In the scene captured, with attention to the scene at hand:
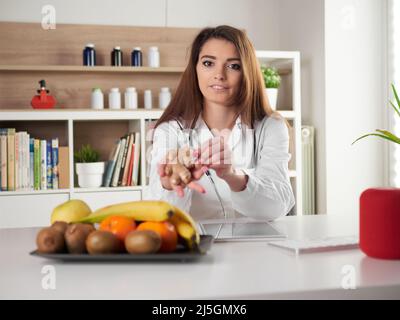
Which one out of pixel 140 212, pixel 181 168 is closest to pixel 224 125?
pixel 181 168

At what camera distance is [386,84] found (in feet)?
12.0

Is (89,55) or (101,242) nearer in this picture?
(101,242)

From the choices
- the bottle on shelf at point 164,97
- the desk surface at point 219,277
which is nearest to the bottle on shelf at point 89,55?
the bottle on shelf at point 164,97

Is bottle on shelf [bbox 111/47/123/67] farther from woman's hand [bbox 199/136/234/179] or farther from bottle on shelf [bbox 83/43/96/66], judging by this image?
woman's hand [bbox 199/136/234/179]

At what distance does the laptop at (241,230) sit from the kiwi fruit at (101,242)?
0.35m

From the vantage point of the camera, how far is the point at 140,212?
123cm

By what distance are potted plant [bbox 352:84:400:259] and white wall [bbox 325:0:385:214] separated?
93.3 inches

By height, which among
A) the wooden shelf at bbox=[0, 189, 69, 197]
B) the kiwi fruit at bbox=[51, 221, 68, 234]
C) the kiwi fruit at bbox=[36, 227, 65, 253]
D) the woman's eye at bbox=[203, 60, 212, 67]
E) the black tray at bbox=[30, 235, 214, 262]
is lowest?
the wooden shelf at bbox=[0, 189, 69, 197]

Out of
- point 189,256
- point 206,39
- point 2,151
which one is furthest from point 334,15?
point 189,256

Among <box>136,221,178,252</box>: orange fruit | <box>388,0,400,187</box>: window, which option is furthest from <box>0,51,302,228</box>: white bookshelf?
<box>136,221,178,252</box>: orange fruit

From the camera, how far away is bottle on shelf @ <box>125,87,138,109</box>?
11.7 ft

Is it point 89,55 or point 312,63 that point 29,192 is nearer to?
point 89,55

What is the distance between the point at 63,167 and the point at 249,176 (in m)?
1.83
